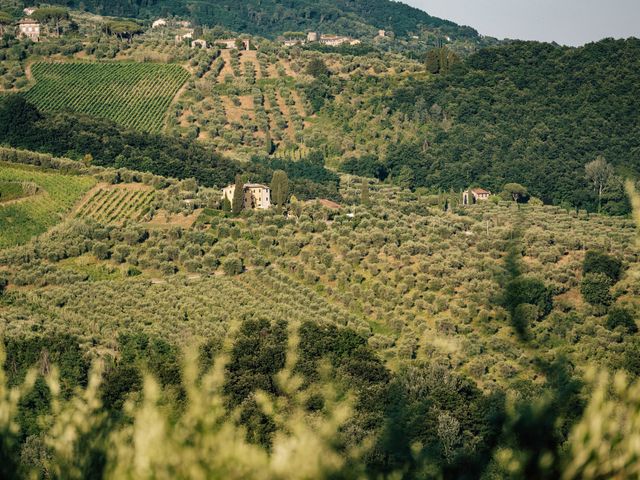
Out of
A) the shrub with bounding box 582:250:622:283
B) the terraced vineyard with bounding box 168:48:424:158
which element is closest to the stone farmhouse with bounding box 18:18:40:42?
the terraced vineyard with bounding box 168:48:424:158

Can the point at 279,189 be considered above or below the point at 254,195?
above

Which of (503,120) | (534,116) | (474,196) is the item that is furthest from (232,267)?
(534,116)

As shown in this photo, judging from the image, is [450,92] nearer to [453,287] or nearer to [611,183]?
[611,183]

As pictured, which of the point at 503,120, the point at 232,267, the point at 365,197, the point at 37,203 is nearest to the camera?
the point at 232,267

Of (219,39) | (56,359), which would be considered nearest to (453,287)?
(56,359)

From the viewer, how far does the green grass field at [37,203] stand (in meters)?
70.2

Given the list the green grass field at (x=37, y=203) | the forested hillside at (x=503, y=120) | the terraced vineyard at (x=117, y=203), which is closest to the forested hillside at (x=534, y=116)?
the forested hillside at (x=503, y=120)

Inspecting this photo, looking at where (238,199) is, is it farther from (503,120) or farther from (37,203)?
(503,120)

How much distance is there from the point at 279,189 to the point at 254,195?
212cm

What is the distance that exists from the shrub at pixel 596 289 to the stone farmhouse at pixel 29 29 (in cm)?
9390

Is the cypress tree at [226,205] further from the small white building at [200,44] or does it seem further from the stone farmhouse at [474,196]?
the small white building at [200,44]

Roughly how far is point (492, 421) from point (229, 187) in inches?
1667

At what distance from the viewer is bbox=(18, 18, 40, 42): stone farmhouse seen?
132375 mm

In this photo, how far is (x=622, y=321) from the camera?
55.8m
